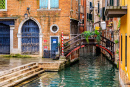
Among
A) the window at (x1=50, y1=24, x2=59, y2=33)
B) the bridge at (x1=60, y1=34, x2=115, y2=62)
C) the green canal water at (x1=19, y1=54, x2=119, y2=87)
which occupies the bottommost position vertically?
the green canal water at (x1=19, y1=54, x2=119, y2=87)

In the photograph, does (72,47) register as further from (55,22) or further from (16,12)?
(16,12)

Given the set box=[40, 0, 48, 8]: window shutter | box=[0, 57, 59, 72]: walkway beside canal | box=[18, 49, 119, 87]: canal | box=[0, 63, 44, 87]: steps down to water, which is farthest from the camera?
box=[40, 0, 48, 8]: window shutter

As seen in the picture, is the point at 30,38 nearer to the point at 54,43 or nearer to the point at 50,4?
the point at 54,43

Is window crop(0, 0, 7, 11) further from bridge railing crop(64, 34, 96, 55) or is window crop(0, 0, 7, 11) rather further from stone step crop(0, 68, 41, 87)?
stone step crop(0, 68, 41, 87)

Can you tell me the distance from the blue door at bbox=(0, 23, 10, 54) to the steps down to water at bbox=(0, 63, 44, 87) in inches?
249

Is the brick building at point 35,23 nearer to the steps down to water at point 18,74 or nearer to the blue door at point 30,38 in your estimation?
the blue door at point 30,38

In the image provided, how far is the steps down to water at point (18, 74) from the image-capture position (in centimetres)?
1193

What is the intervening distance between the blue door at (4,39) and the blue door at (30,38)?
1.49m

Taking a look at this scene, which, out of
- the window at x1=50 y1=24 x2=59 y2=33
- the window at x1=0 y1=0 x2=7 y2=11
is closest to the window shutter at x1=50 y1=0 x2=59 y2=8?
the window at x1=50 y1=24 x2=59 y2=33

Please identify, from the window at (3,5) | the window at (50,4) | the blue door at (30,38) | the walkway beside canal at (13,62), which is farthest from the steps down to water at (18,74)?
the window at (3,5)

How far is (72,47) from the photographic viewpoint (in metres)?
21.8

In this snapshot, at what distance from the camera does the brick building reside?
21.3m

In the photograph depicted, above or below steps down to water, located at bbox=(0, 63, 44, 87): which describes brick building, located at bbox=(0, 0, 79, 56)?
above

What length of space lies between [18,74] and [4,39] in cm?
942
